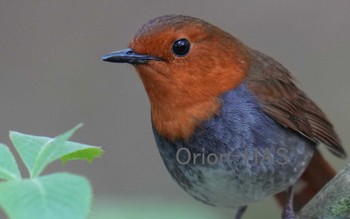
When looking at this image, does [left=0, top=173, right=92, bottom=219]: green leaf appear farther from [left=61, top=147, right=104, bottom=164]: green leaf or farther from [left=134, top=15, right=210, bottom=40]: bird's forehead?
[left=134, top=15, right=210, bottom=40]: bird's forehead

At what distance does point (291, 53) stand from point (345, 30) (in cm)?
78

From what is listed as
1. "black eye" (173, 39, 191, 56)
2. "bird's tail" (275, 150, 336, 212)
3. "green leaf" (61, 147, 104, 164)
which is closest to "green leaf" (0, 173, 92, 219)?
"green leaf" (61, 147, 104, 164)

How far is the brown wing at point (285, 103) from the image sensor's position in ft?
12.1

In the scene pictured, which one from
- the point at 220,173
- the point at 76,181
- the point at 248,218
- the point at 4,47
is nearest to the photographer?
the point at 76,181

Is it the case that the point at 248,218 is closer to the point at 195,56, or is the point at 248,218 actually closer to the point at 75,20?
the point at 195,56

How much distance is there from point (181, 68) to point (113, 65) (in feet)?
19.7

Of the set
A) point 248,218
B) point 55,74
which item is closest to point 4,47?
point 55,74

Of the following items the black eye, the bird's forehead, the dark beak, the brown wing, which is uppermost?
the bird's forehead

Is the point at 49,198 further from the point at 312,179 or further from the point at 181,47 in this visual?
the point at 312,179

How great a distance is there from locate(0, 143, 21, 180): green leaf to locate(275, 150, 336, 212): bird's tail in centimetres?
330

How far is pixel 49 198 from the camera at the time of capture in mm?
866

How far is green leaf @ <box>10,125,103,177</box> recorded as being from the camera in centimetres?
100

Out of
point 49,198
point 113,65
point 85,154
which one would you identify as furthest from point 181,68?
point 113,65

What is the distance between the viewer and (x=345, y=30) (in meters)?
9.04
